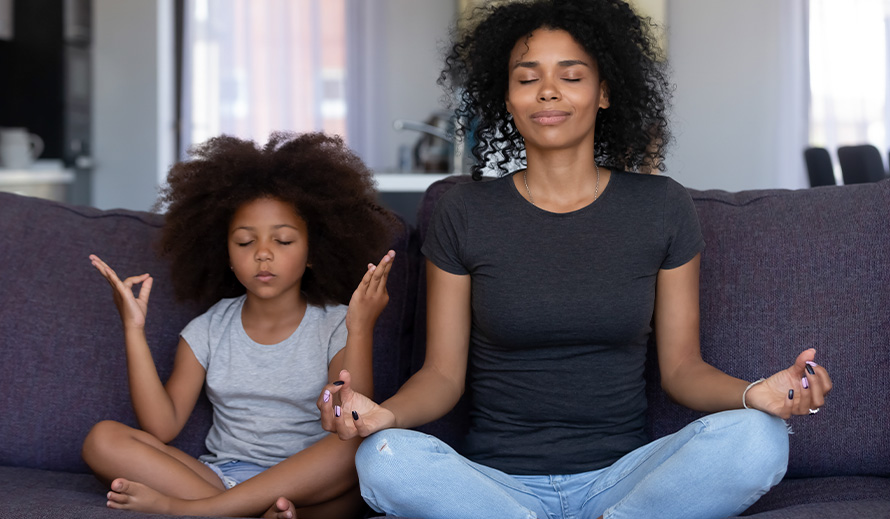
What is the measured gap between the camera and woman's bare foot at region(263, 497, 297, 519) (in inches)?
53.3

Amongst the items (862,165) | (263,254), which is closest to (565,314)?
(263,254)

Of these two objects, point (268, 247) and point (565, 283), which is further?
point (268, 247)

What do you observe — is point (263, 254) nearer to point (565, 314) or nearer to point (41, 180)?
point (565, 314)

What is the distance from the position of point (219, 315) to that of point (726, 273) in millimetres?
939

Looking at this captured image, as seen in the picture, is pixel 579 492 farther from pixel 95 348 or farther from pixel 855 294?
pixel 95 348

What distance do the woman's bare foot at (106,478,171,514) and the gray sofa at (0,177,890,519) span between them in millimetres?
55

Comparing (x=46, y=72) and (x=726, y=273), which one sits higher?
(x=46, y=72)

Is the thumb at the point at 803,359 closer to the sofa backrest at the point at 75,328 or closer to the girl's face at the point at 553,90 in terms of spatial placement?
the girl's face at the point at 553,90

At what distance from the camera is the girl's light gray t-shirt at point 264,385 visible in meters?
1.55

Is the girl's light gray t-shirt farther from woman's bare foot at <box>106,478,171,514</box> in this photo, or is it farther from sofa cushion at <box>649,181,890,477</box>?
sofa cushion at <box>649,181,890,477</box>

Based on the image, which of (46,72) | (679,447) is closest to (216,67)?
(46,72)

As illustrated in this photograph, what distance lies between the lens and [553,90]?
1.41 m

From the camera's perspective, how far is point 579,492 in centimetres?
134

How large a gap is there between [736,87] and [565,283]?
160 inches
